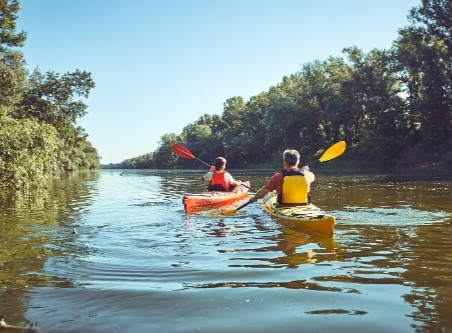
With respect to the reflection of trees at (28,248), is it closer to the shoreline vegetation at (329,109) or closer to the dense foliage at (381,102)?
the shoreline vegetation at (329,109)

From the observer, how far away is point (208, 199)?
36.1 ft

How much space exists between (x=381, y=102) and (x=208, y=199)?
38753 millimetres

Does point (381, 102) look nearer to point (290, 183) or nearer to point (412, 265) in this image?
point (290, 183)

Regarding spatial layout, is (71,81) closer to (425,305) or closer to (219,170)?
(219,170)

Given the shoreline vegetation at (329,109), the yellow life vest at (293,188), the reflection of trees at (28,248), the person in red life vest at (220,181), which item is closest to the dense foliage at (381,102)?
the shoreline vegetation at (329,109)

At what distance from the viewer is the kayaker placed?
8.02 meters

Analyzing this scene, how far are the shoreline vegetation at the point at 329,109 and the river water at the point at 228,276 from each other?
9287 millimetres

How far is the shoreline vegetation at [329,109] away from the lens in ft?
58.0

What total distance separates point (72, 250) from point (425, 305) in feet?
15.5

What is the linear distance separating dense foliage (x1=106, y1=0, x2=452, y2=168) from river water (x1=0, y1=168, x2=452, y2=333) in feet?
109

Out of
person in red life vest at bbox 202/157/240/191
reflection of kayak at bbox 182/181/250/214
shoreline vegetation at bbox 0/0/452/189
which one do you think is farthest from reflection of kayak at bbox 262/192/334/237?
shoreline vegetation at bbox 0/0/452/189

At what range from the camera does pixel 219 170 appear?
12180mm

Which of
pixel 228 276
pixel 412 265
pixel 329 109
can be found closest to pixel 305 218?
pixel 412 265

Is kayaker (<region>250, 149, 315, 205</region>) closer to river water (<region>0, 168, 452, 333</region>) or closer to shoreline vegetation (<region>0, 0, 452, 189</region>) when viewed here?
river water (<region>0, 168, 452, 333</region>)
